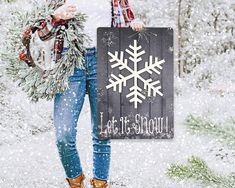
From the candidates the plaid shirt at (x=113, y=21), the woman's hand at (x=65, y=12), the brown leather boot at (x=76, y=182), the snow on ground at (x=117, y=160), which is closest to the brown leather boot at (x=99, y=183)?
the brown leather boot at (x=76, y=182)

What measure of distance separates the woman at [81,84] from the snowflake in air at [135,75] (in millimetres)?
99

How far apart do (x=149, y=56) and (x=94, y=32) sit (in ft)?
0.80

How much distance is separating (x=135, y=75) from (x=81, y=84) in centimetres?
27

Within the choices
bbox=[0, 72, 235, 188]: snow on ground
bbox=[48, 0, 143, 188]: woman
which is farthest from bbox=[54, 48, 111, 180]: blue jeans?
bbox=[0, 72, 235, 188]: snow on ground

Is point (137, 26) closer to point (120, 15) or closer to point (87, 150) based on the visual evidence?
point (120, 15)

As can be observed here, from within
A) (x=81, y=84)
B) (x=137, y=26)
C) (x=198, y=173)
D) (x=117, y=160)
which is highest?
(x=137, y=26)

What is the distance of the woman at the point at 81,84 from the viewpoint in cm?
204

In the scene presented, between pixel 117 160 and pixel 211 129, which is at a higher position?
pixel 211 129

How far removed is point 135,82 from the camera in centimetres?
193

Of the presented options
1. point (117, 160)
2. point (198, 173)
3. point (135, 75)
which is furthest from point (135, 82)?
point (117, 160)

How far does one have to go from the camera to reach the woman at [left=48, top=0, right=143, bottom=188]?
2.04m

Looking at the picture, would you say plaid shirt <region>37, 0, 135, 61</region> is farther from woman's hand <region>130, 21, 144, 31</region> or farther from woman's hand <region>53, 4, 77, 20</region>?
woman's hand <region>130, 21, 144, 31</region>

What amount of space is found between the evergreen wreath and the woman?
0.03 meters

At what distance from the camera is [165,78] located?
6.36 ft
